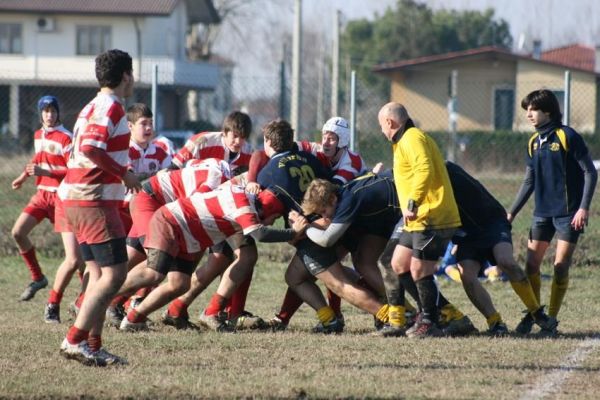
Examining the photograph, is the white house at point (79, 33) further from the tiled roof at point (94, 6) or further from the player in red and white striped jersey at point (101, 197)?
the player in red and white striped jersey at point (101, 197)

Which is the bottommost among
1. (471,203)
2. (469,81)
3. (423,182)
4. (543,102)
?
(471,203)

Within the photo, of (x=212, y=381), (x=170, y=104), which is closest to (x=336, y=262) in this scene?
(x=212, y=381)

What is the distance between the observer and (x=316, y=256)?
339 inches

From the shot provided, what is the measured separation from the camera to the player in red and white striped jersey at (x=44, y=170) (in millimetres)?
10141

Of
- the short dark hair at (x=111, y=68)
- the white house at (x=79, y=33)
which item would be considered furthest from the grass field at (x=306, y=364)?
the white house at (x=79, y=33)

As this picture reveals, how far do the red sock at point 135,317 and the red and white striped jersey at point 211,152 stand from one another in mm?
1455

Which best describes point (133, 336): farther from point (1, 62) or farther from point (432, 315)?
point (1, 62)

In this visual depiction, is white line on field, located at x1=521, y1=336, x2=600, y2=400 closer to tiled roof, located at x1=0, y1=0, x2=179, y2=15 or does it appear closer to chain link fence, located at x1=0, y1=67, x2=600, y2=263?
chain link fence, located at x1=0, y1=67, x2=600, y2=263

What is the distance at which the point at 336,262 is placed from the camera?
867 centimetres

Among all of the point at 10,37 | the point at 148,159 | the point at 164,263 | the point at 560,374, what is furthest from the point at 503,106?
the point at 560,374

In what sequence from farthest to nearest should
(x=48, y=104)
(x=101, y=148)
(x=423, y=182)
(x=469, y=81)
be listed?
(x=469, y=81) → (x=48, y=104) → (x=423, y=182) → (x=101, y=148)

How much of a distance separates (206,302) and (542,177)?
12.4 feet

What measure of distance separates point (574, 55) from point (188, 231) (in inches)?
1663

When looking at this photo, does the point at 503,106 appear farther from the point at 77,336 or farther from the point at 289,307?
the point at 77,336
